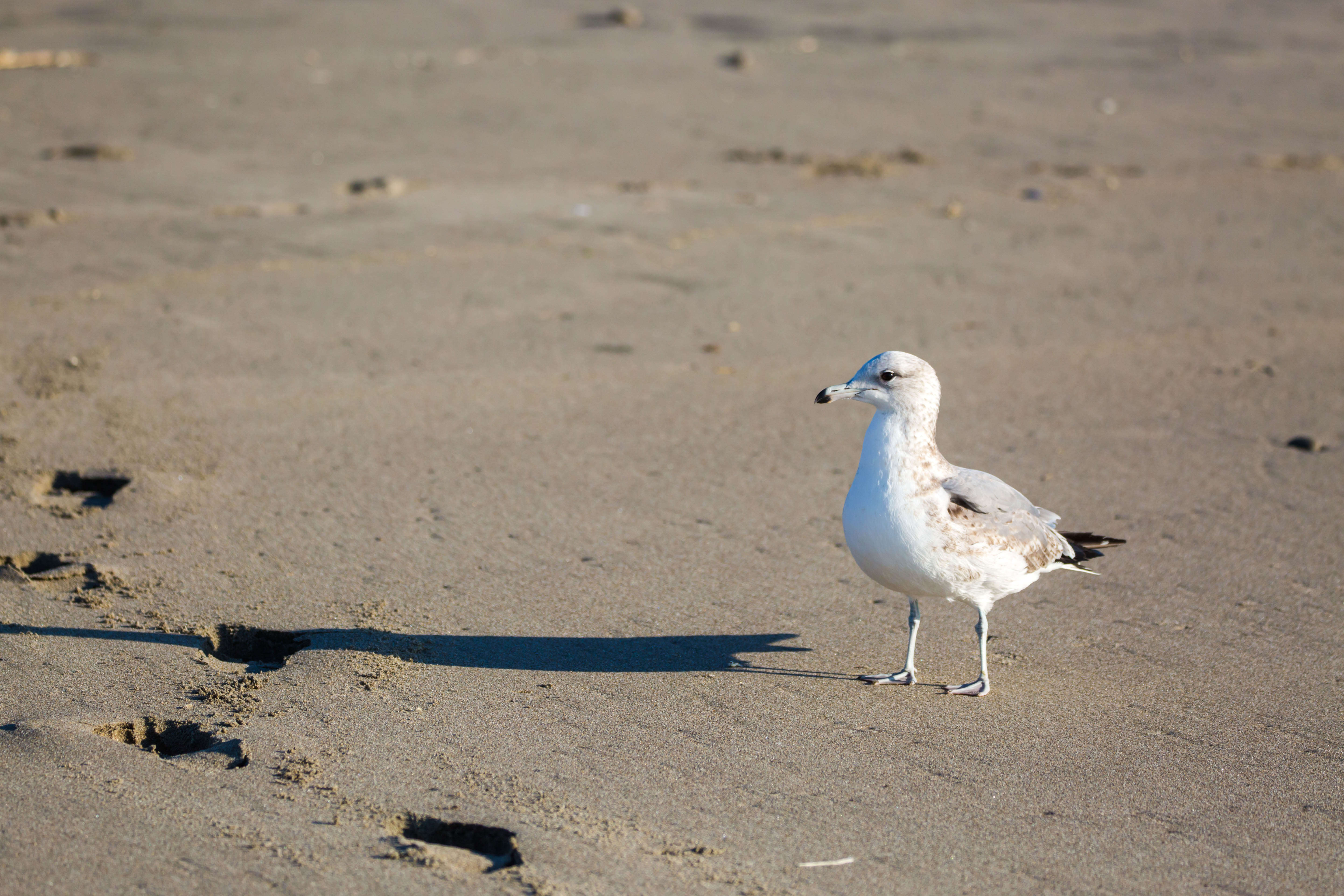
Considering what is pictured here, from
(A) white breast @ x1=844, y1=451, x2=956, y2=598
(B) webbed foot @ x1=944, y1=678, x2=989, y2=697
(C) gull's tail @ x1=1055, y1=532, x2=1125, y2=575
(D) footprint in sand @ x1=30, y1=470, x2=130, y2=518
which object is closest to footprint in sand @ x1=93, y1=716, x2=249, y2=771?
(D) footprint in sand @ x1=30, y1=470, x2=130, y2=518

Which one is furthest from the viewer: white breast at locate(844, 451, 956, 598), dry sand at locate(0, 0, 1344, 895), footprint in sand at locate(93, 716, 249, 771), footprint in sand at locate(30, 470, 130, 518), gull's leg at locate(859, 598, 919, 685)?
footprint in sand at locate(30, 470, 130, 518)

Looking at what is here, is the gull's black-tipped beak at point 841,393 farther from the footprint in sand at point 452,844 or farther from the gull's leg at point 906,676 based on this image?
the footprint in sand at point 452,844

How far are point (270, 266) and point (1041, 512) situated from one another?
5408mm

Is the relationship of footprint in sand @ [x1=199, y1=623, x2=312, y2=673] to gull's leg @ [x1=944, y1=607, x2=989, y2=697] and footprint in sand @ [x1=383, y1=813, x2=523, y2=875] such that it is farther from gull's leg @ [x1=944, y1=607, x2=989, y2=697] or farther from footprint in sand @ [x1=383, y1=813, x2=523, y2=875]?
gull's leg @ [x1=944, y1=607, x2=989, y2=697]

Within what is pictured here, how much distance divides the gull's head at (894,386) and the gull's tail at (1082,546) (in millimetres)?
→ 789

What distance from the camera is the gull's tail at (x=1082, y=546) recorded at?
4504 millimetres

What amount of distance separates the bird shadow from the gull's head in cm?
97

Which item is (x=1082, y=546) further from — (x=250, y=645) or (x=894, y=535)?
(x=250, y=645)

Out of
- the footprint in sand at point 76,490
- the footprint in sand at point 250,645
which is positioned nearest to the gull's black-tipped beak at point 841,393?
the footprint in sand at point 250,645

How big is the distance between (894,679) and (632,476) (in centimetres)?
199

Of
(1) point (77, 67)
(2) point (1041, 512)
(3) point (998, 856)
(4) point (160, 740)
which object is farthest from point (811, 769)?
(1) point (77, 67)

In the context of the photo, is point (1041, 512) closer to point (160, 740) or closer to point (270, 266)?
point (160, 740)

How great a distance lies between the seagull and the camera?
4.05 metres

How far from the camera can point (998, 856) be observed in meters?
3.45
